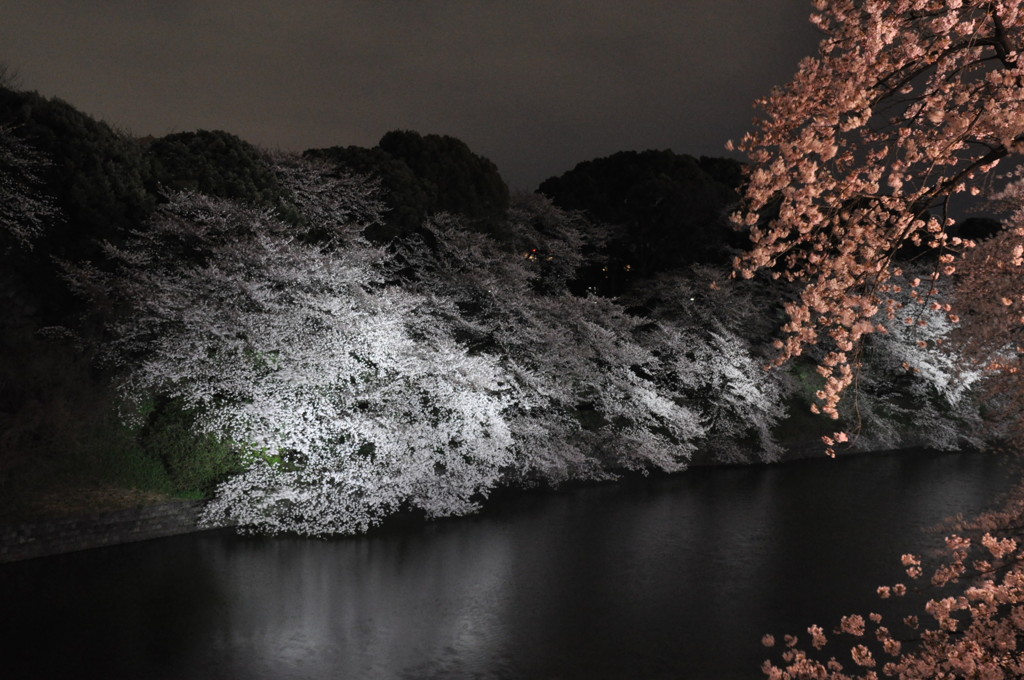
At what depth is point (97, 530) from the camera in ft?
42.3

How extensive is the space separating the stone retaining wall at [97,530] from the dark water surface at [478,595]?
1.08ft

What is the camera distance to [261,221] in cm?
1645

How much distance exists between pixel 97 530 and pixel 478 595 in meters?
7.00

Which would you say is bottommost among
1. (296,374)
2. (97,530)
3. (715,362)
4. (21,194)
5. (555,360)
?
(97,530)

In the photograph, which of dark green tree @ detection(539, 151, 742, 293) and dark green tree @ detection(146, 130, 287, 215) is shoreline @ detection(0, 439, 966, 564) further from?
dark green tree @ detection(539, 151, 742, 293)

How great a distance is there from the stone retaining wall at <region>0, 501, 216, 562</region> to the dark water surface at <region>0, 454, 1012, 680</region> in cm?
33

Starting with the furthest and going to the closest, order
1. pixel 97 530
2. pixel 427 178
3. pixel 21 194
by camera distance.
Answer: pixel 427 178
pixel 21 194
pixel 97 530

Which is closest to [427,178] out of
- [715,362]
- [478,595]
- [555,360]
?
[555,360]

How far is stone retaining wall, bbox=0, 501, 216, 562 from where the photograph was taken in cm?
1201

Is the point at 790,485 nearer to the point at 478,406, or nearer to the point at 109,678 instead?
the point at 478,406

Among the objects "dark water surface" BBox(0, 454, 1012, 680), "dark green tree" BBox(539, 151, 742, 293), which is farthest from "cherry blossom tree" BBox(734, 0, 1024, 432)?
"dark green tree" BBox(539, 151, 742, 293)

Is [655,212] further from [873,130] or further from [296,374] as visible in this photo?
[873,130]

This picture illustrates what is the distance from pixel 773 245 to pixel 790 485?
15929 millimetres

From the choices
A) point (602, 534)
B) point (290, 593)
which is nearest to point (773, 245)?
point (290, 593)
